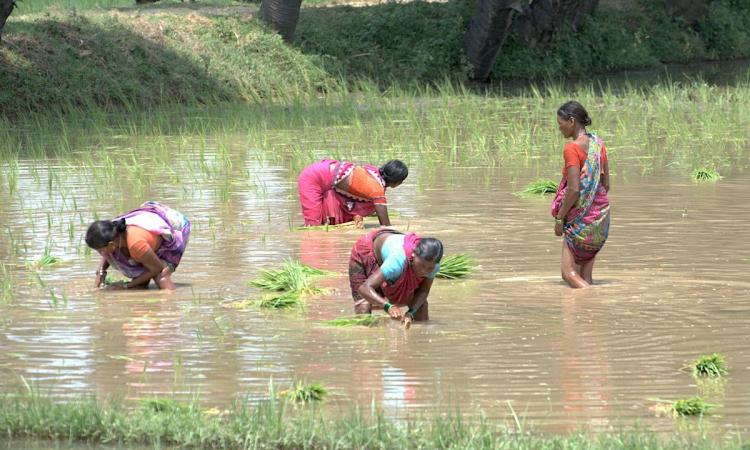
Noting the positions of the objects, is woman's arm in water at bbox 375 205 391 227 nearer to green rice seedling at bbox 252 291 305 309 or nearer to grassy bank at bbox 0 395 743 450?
green rice seedling at bbox 252 291 305 309

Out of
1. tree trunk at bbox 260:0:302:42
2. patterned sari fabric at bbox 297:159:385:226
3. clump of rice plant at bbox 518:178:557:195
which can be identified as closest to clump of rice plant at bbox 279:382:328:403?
patterned sari fabric at bbox 297:159:385:226

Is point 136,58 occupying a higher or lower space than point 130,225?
lower

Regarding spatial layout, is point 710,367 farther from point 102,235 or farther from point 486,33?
point 486,33

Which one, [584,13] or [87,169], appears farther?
[584,13]

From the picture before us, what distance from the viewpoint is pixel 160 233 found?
827cm

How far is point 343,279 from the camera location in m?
8.68

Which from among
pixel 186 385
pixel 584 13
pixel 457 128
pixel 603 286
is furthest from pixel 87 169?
pixel 584 13

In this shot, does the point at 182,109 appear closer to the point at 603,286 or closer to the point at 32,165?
the point at 32,165

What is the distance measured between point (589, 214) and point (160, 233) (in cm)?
254

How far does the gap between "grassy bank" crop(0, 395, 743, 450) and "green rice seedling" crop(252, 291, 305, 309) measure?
2107mm

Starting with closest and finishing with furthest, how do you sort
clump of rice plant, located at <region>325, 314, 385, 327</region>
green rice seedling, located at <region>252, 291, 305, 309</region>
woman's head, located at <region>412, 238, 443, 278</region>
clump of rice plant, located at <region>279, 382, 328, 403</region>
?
clump of rice plant, located at <region>279, 382, 328, 403</region> → woman's head, located at <region>412, 238, 443, 278</region> → clump of rice plant, located at <region>325, 314, 385, 327</region> → green rice seedling, located at <region>252, 291, 305, 309</region>

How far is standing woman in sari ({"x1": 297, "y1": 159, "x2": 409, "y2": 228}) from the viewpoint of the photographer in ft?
34.0

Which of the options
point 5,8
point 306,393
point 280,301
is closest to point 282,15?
point 5,8

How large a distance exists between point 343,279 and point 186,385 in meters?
2.66
